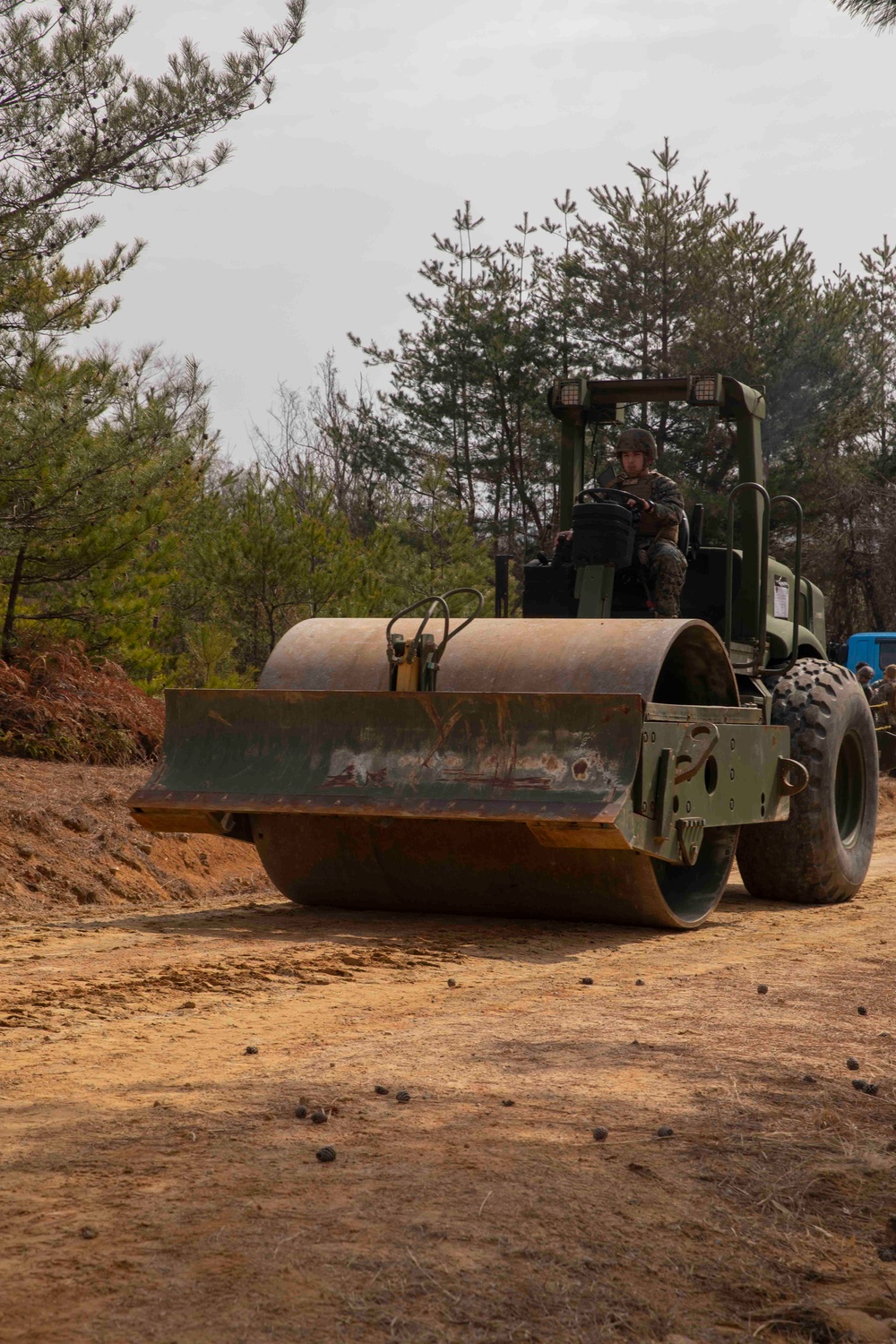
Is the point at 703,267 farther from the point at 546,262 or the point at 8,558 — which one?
the point at 8,558

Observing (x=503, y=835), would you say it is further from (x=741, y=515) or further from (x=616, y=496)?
(x=741, y=515)

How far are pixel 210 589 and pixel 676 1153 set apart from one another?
13.8 m

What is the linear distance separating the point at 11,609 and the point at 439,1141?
1040 centimetres

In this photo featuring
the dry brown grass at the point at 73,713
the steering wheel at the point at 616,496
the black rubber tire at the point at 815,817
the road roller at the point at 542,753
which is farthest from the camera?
the dry brown grass at the point at 73,713

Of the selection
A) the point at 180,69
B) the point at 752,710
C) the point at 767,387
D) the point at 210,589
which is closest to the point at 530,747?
the point at 752,710

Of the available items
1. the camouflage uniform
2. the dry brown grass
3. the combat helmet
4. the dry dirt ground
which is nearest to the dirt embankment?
the dry brown grass

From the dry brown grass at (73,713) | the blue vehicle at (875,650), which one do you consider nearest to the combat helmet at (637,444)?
the dry brown grass at (73,713)

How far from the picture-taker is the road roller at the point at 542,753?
6180 millimetres

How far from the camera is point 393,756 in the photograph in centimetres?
644

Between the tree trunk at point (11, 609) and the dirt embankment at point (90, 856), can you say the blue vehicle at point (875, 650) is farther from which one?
the dirt embankment at point (90, 856)

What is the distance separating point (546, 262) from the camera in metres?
29.1

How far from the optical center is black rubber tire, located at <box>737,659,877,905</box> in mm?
7938

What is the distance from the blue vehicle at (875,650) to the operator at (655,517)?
63.1ft

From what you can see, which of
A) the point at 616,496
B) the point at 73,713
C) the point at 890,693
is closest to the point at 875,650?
the point at 890,693
